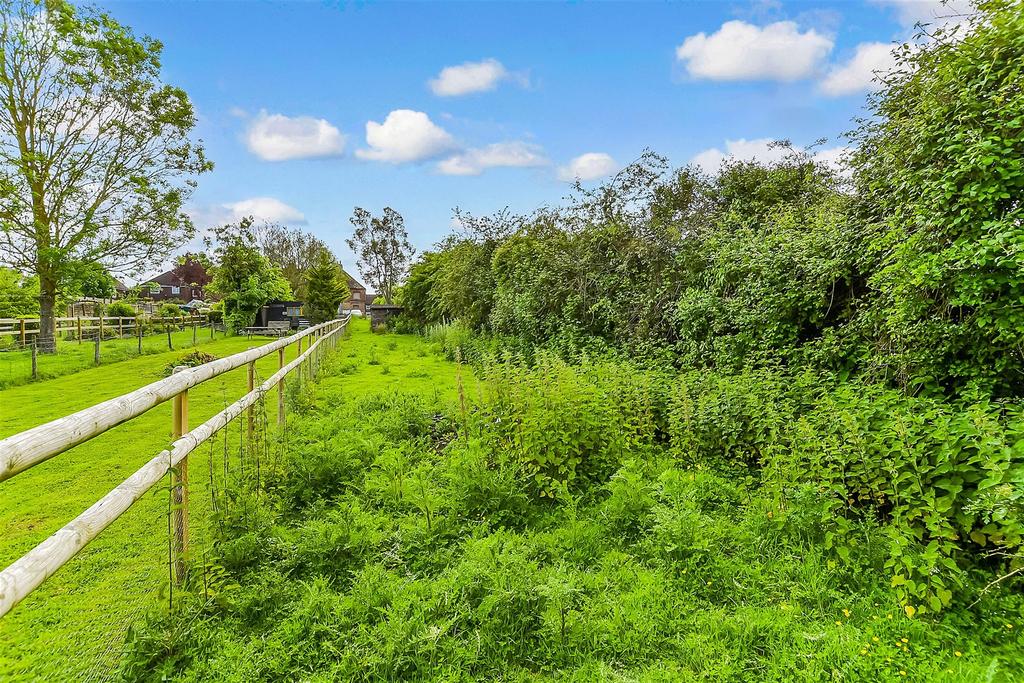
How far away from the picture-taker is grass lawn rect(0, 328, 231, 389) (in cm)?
1052

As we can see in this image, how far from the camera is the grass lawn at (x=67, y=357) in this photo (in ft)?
34.5

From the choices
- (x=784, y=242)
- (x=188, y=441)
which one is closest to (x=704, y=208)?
(x=784, y=242)

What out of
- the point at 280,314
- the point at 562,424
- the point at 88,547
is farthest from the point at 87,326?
the point at 562,424

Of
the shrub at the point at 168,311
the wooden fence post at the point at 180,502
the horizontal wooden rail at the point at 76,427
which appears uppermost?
the shrub at the point at 168,311

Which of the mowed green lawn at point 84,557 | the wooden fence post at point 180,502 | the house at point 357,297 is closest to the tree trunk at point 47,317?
the mowed green lawn at point 84,557

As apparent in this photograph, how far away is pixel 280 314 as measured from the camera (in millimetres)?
29219

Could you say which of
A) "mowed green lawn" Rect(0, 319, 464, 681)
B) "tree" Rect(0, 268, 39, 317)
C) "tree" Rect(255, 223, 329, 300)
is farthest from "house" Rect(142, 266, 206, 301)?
"mowed green lawn" Rect(0, 319, 464, 681)

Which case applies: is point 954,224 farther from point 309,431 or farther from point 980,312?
point 309,431

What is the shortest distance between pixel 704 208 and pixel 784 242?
327 centimetres

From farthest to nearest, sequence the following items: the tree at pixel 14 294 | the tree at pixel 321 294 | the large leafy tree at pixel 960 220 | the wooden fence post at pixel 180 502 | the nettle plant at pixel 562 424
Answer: the tree at pixel 321 294
the tree at pixel 14 294
the nettle plant at pixel 562 424
the large leafy tree at pixel 960 220
the wooden fence post at pixel 180 502

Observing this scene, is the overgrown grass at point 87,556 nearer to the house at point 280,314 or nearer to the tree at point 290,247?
the house at point 280,314

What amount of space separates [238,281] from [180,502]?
26754 mm

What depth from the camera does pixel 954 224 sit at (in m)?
3.18

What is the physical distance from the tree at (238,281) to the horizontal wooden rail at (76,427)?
2584 centimetres
